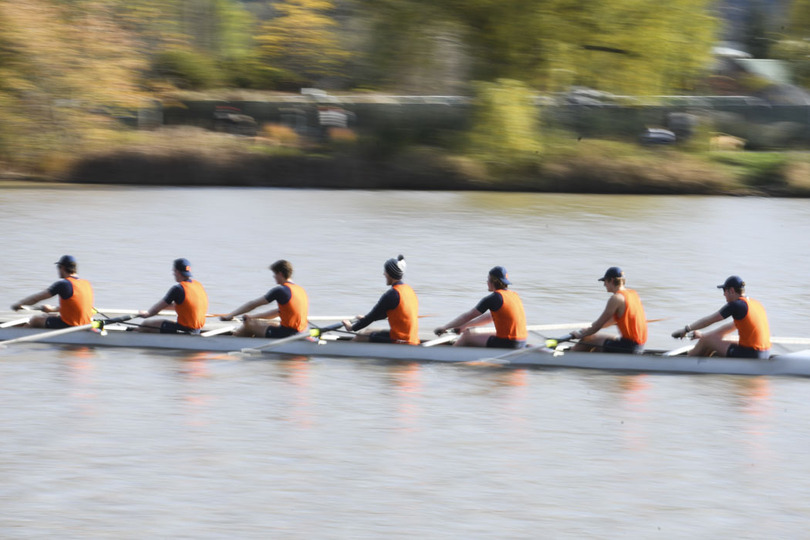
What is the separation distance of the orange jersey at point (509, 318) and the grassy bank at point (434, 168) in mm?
21970

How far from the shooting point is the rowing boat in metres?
12.2

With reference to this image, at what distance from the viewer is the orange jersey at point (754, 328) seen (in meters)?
11.9

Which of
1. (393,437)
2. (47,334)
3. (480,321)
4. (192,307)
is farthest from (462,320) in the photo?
(47,334)

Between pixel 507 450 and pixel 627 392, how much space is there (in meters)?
2.46

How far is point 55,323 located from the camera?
1351 cm

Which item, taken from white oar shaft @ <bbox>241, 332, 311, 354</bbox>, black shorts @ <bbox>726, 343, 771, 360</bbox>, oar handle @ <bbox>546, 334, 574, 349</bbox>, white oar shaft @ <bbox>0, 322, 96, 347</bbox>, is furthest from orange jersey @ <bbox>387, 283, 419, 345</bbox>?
white oar shaft @ <bbox>0, 322, 96, 347</bbox>

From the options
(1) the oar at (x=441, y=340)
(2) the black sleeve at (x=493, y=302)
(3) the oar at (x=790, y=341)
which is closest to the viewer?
(2) the black sleeve at (x=493, y=302)

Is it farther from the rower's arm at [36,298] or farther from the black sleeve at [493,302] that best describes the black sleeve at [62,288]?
the black sleeve at [493,302]

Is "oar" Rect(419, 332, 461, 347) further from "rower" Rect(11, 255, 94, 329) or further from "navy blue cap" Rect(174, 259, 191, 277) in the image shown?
"rower" Rect(11, 255, 94, 329)

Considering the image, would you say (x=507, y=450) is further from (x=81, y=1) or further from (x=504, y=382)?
(x=81, y=1)

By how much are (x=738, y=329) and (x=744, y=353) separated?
28 cm

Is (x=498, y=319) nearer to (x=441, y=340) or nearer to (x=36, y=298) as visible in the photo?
(x=441, y=340)

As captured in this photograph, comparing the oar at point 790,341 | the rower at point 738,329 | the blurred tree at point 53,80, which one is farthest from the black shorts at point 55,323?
the blurred tree at point 53,80

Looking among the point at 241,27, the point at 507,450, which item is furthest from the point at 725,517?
the point at 241,27
